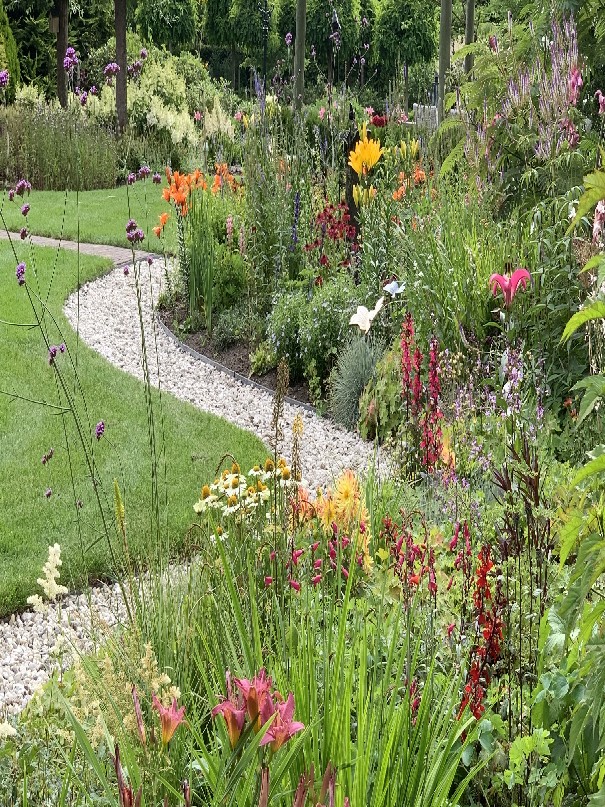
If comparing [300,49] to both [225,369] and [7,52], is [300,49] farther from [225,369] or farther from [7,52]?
[7,52]

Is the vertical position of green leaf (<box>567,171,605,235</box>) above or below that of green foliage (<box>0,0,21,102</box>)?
above

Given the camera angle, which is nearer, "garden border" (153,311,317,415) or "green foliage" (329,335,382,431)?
"green foliage" (329,335,382,431)

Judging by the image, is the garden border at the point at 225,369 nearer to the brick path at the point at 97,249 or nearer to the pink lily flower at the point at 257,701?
the brick path at the point at 97,249

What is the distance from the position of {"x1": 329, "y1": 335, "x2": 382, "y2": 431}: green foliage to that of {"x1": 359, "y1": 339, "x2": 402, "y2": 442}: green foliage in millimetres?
115

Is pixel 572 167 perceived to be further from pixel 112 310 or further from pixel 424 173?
pixel 112 310

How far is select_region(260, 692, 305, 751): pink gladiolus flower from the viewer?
1054 mm

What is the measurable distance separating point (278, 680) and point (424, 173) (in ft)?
18.7

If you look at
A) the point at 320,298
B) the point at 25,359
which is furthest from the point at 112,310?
the point at 320,298

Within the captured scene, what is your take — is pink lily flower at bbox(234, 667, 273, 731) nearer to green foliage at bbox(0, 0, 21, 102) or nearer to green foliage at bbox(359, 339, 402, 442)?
green foliage at bbox(359, 339, 402, 442)

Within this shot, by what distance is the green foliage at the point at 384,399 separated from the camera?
4.90 m

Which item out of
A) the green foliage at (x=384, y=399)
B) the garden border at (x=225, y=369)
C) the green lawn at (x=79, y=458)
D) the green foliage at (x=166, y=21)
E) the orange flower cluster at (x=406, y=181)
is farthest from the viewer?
the green foliage at (x=166, y=21)

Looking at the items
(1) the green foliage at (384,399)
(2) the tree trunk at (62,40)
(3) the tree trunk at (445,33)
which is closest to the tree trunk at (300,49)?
(3) the tree trunk at (445,33)

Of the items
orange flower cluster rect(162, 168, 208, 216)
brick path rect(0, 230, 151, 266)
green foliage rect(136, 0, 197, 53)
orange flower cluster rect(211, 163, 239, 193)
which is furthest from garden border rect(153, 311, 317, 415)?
green foliage rect(136, 0, 197, 53)

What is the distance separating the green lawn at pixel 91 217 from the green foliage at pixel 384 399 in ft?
15.2
